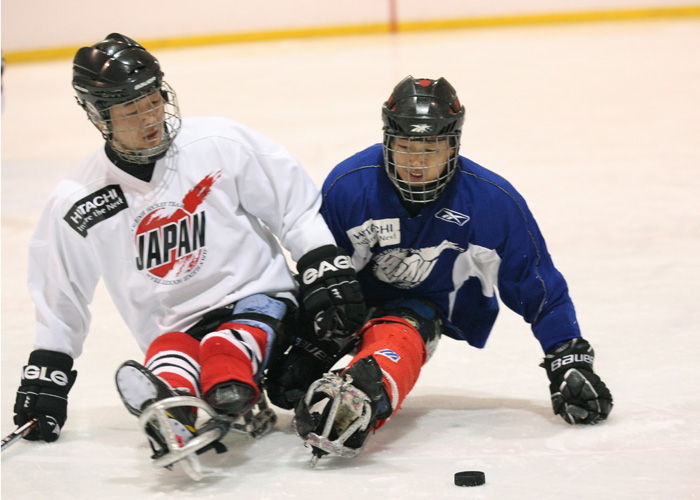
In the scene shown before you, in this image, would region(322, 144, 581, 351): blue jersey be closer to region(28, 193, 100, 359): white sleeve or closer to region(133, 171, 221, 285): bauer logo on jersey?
region(133, 171, 221, 285): bauer logo on jersey

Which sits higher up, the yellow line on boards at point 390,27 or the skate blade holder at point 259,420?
the yellow line on boards at point 390,27

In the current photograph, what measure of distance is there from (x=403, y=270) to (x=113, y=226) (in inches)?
29.8

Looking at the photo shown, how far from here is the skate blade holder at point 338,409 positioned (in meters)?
2.05

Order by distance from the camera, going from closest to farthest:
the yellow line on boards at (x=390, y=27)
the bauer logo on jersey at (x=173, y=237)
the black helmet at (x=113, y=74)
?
the black helmet at (x=113, y=74), the bauer logo on jersey at (x=173, y=237), the yellow line on boards at (x=390, y=27)

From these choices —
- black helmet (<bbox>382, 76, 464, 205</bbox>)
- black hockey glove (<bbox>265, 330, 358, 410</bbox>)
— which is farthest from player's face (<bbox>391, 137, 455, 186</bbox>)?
black hockey glove (<bbox>265, 330, 358, 410</bbox>)

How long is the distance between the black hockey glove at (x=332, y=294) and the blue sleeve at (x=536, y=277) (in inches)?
16.0

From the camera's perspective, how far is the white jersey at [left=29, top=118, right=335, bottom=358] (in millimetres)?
2322

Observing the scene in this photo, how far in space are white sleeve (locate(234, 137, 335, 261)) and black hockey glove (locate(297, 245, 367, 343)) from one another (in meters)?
0.07

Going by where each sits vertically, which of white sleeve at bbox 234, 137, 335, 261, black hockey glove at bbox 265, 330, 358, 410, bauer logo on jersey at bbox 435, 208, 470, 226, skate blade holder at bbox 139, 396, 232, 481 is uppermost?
white sleeve at bbox 234, 137, 335, 261

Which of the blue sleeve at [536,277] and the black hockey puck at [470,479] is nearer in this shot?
the black hockey puck at [470,479]

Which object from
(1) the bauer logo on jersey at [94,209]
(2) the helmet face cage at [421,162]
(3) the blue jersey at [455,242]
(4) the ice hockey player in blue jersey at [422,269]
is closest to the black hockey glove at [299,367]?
(4) the ice hockey player in blue jersey at [422,269]

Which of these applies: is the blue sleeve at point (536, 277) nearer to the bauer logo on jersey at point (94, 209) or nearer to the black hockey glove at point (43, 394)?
the bauer logo on jersey at point (94, 209)

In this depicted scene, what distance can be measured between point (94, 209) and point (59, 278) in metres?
0.21

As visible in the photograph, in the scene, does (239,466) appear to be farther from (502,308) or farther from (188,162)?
(502,308)
